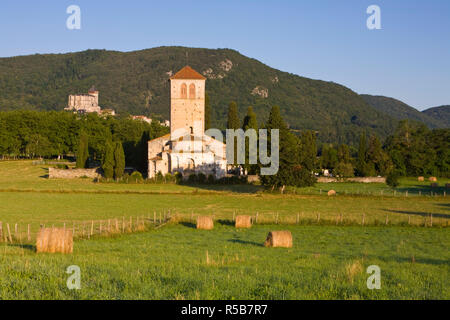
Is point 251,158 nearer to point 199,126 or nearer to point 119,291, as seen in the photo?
point 199,126

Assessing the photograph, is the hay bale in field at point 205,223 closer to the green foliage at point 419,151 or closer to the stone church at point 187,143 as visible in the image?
the stone church at point 187,143

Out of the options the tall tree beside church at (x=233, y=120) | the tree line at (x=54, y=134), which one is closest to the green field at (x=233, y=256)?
the tall tree beside church at (x=233, y=120)

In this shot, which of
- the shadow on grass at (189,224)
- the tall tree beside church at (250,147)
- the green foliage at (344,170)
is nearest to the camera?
the shadow on grass at (189,224)

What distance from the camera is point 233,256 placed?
16.7 meters

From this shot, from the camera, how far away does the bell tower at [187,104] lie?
2603 inches

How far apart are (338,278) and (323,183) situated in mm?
56841

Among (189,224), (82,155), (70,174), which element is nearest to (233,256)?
(189,224)

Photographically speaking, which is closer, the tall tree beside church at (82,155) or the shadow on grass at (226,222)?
the shadow on grass at (226,222)

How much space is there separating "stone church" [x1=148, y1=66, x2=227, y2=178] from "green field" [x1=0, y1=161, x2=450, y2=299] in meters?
20.2

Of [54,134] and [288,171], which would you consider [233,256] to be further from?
[54,134]

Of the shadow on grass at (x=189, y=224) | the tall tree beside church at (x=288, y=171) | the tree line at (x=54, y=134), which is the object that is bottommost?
the shadow on grass at (x=189, y=224)

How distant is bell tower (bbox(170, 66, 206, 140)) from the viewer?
217 ft

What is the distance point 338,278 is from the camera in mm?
12305
